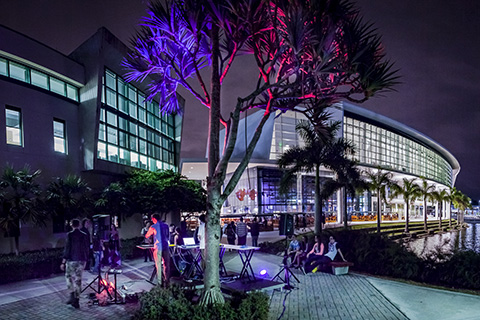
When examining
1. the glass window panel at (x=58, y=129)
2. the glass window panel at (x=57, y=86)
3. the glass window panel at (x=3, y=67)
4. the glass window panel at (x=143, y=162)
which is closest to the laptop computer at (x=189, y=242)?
the glass window panel at (x=58, y=129)

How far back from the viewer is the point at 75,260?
23.3ft

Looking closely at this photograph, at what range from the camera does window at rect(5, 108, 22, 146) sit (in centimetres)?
1352

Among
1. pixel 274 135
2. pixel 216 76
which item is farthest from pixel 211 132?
pixel 274 135

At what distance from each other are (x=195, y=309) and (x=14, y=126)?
12.4m

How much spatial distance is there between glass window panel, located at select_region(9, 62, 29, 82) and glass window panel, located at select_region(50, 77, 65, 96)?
4.28 ft

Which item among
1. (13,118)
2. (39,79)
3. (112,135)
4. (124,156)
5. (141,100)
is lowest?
(124,156)

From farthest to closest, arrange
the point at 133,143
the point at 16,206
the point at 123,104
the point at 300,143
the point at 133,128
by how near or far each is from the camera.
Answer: the point at 300,143
the point at 133,128
the point at 133,143
the point at 123,104
the point at 16,206

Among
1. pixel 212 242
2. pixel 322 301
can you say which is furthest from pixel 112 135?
pixel 322 301

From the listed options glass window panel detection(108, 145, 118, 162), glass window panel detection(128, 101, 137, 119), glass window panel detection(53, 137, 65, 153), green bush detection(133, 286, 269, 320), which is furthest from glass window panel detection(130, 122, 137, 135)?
green bush detection(133, 286, 269, 320)

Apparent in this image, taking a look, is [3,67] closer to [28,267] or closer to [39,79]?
[39,79]

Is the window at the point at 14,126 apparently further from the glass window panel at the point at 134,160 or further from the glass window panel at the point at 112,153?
the glass window panel at the point at 134,160

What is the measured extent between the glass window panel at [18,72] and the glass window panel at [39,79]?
327 millimetres

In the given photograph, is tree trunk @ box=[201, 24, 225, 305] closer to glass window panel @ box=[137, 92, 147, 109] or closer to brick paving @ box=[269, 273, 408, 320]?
brick paving @ box=[269, 273, 408, 320]

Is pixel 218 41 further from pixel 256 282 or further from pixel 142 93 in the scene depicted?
pixel 142 93
